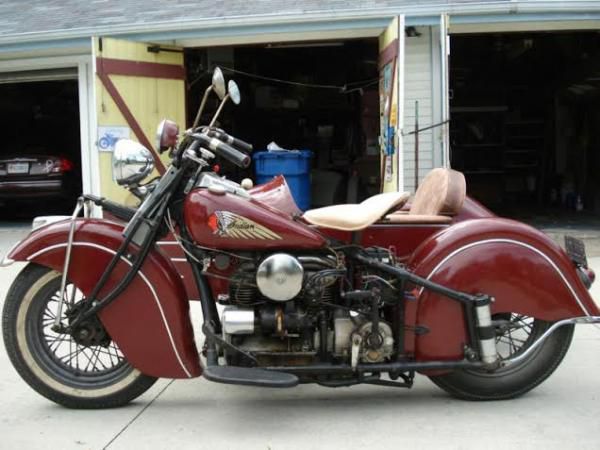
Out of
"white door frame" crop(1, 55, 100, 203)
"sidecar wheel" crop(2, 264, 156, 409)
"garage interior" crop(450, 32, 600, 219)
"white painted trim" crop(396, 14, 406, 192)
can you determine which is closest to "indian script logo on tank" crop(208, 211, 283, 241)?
"sidecar wheel" crop(2, 264, 156, 409)

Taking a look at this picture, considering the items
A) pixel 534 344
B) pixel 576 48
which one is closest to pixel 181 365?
pixel 534 344

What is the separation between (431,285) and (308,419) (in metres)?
0.93

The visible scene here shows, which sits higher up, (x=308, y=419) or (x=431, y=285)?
(x=431, y=285)

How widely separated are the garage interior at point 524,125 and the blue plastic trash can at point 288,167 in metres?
4.10

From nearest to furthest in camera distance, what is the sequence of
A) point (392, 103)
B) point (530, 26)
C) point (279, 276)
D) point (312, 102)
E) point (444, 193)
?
1. point (279, 276)
2. point (444, 193)
3. point (392, 103)
4. point (530, 26)
5. point (312, 102)

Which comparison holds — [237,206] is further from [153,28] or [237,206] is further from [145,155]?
[153,28]

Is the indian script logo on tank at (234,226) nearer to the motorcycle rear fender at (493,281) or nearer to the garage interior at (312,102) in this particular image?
the motorcycle rear fender at (493,281)

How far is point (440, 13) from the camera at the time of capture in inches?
316

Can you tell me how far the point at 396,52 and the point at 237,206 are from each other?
16.4 ft

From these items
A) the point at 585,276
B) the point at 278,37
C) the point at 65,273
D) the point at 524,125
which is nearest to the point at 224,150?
the point at 65,273

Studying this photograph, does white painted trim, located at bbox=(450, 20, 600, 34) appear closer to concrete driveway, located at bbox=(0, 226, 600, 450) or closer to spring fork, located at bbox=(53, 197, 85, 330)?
concrete driveway, located at bbox=(0, 226, 600, 450)

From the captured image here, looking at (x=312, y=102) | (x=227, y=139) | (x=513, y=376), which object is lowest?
(x=513, y=376)

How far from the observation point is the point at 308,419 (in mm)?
3584

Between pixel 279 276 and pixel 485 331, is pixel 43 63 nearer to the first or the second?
pixel 279 276
